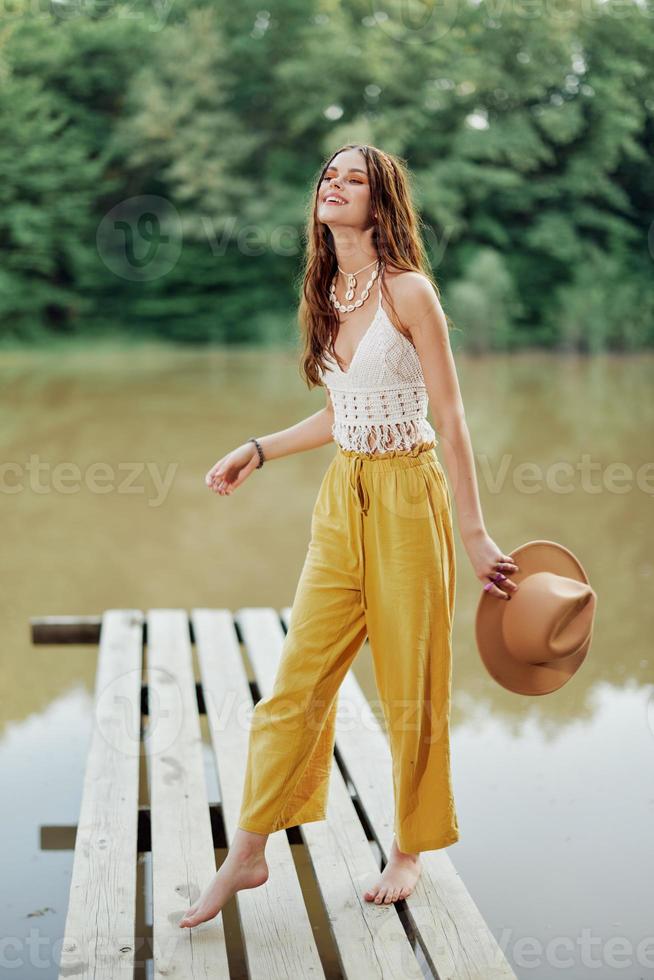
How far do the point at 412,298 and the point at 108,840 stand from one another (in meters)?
1.19

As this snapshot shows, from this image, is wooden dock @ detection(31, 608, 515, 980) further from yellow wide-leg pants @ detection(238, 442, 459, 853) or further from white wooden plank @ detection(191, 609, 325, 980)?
yellow wide-leg pants @ detection(238, 442, 459, 853)

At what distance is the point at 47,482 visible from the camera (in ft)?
22.2

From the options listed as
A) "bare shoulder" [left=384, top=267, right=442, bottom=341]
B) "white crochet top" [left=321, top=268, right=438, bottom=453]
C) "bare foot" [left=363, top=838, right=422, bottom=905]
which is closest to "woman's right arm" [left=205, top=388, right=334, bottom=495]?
"white crochet top" [left=321, top=268, right=438, bottom=453]

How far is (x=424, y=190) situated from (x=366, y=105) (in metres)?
1.93

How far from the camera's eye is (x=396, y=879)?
2039 millimetres

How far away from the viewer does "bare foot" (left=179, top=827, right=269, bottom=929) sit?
1.92 metres

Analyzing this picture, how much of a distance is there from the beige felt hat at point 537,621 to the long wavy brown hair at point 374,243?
470mm

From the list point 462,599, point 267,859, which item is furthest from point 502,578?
point 462,599

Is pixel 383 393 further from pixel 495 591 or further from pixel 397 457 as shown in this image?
pixel 495 591

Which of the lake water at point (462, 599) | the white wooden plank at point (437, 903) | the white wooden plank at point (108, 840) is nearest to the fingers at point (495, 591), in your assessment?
the white wooden plank at point (437, 903)

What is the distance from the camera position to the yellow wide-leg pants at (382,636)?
1.92 metres

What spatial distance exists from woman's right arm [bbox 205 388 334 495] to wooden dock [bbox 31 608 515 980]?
2.32 ft

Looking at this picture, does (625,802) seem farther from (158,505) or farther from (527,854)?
(158,505)

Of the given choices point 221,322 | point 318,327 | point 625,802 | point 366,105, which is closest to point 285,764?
point 318,327
